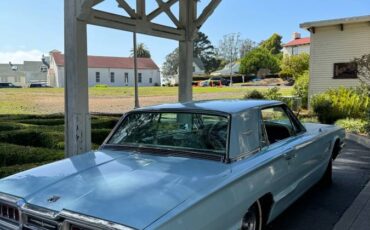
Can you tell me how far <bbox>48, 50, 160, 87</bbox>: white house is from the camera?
68.4 m

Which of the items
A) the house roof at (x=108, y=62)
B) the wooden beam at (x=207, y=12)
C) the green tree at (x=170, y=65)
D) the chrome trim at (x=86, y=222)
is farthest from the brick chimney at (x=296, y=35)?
the chrome trim at (x=86, y=222)

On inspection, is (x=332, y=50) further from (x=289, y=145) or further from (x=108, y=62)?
(x=108, y=62)

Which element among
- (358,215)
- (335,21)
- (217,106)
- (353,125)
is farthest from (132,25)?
(335,21)

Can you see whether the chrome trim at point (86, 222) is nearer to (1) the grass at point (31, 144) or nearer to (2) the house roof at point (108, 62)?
(1) the grass at point (31, 144)

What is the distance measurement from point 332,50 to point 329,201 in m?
13.7

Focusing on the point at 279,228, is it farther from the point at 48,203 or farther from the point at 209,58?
the point at 209,58

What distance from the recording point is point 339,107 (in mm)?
13367

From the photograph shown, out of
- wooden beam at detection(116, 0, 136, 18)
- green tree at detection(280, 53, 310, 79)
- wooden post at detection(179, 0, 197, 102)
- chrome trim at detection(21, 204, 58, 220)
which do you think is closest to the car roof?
chrome trim at detection(21, 204, 58, 220)

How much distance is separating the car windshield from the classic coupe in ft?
0.03

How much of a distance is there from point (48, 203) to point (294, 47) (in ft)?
278

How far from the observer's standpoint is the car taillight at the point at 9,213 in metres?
2.74

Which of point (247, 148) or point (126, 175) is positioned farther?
point (247, 148)

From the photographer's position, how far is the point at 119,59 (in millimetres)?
72188

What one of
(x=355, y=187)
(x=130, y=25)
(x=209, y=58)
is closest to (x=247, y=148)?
(x=355, y=187)
